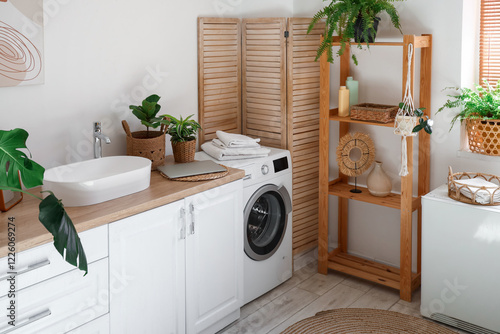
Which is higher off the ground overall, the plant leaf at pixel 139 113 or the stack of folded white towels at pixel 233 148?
the plant leaf at pixel 139 113

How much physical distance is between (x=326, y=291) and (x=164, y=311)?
1254 mm

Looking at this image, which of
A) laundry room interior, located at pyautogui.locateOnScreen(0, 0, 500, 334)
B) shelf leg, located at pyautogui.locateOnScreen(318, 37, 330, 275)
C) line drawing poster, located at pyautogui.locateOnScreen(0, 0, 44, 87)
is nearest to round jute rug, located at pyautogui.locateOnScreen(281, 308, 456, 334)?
laundry room interior, located at pyautogui.locateOnScreen(0, 0, 500, 334)

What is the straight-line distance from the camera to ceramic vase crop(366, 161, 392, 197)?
3.46m

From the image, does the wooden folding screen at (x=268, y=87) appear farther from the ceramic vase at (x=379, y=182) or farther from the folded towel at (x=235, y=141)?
the ceramic vase at (x=379, y=182)

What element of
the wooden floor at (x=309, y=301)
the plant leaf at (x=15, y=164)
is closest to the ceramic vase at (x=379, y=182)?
the wooden floor at (x=309, y=301)

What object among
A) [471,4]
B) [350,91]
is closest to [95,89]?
[350,91]

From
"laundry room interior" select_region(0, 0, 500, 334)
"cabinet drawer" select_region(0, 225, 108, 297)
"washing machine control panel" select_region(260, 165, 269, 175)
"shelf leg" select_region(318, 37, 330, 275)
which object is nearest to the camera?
"cabinet drawer" select_region(0, 225, 108, 297)

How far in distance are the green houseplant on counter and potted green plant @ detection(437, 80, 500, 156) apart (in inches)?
87.8

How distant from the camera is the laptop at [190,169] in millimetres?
2875

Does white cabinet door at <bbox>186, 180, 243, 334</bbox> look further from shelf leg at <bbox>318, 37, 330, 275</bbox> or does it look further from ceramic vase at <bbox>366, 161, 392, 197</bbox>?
ceramic vase at <bbox>366, 161, 392, 197</bbox>

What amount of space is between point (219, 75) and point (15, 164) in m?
1.90

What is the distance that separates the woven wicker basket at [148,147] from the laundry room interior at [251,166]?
0.01 metres

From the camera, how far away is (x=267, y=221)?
3512 millimetres

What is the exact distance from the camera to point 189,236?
2.76 meters
